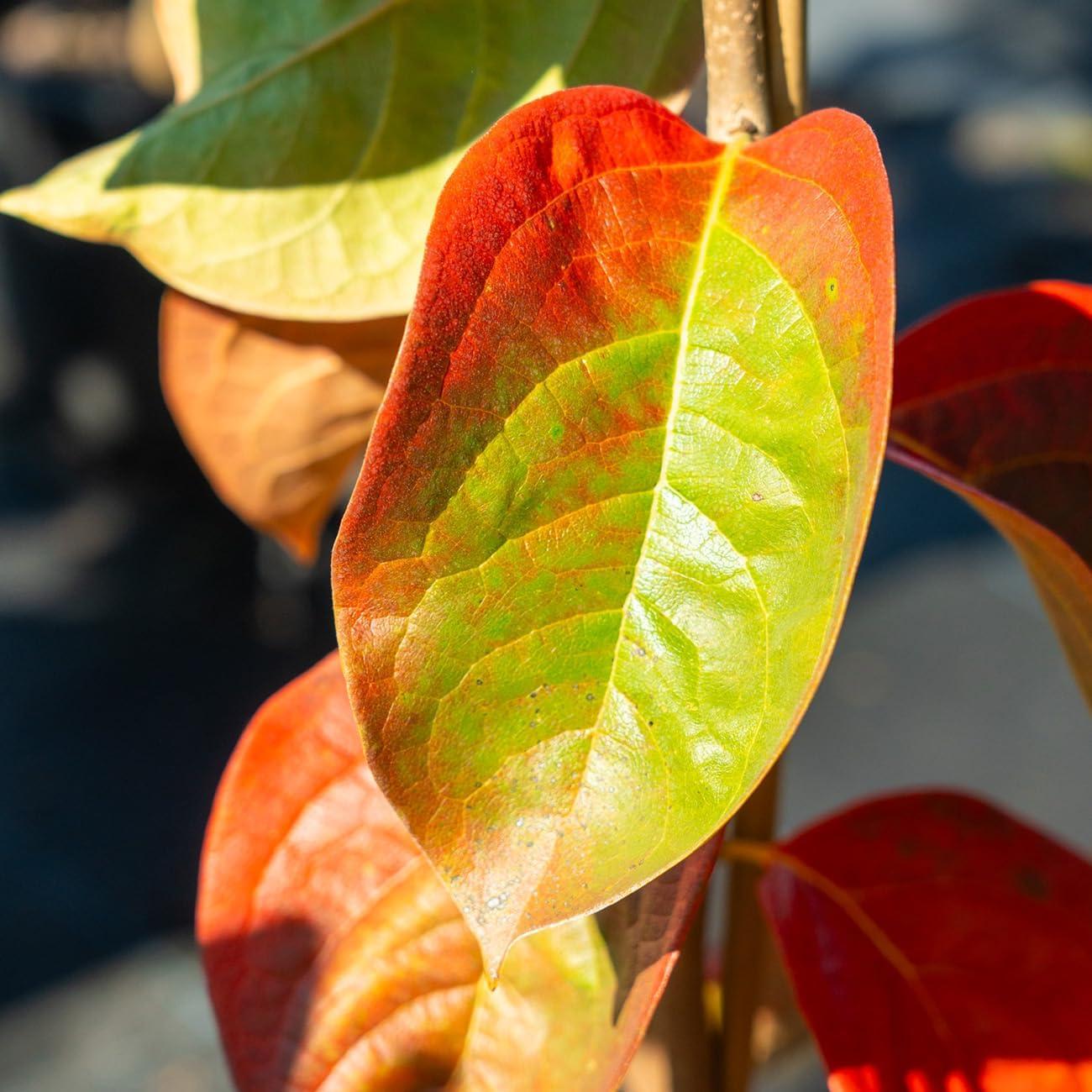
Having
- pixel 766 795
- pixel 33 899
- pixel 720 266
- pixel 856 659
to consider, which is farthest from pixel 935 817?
pixel 856 659

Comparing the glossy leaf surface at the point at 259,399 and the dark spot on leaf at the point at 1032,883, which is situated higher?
the glossy leaf surface at the point at 259,399

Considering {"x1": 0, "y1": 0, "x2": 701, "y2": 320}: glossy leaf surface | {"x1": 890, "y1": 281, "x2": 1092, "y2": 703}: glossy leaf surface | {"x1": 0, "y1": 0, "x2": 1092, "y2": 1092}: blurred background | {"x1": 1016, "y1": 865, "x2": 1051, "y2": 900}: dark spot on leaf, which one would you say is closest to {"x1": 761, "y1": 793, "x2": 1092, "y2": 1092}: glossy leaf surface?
{"x1": 1016, "y1": 865, "x2": 1051, "y2": 900}: dark spot on leaf

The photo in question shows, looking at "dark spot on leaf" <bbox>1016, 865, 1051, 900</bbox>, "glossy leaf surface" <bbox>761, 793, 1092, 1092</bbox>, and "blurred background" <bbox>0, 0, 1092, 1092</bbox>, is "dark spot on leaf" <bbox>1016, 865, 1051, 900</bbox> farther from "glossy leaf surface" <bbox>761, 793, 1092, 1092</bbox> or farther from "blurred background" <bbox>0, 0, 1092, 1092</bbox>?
"blurred background" <bbox>0, 0, 1092, 1092</bbox>

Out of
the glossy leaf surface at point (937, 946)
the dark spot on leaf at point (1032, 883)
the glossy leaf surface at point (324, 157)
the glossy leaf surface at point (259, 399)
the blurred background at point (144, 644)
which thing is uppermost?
the glossy leaf surface at point (324, 157)

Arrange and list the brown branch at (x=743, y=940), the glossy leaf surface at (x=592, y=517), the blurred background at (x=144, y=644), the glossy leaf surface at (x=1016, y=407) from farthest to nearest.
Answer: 1. the blurred background at (x=144, y=644)
2. the brown branch at (x=743, y=940)
3. the glossy leaf surface at (x=1016, y=407)
4. the glossy leaf surface at (x=592, y=517)

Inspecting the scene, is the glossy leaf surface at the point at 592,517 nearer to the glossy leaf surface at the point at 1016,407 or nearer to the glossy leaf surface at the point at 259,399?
the glossy leaf surface at the point at 1016,407

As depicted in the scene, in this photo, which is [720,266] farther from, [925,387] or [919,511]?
[919,511]

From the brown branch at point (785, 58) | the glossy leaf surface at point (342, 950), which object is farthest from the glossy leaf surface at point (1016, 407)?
the glossy leaf surface at point (342, 950)

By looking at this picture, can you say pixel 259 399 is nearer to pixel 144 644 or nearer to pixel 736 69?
pixel 736 69
